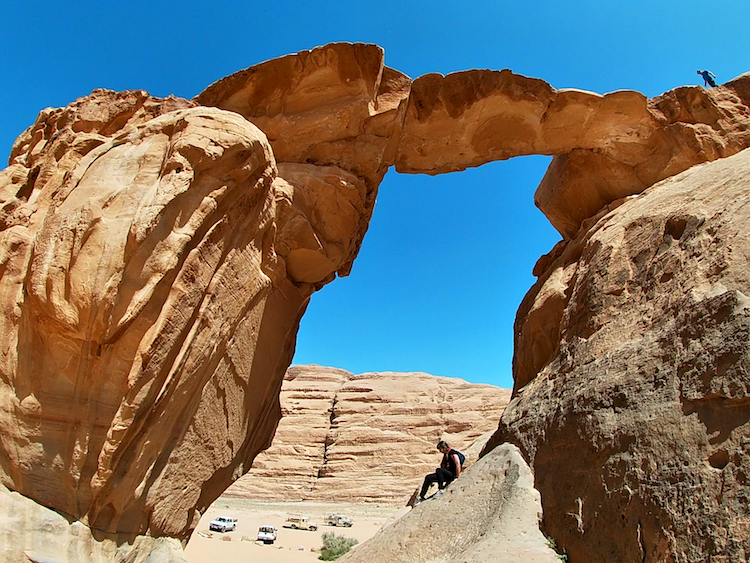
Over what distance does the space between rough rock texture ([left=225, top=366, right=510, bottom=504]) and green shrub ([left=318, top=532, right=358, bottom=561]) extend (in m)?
11.4

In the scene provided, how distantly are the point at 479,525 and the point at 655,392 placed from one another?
2.10 m

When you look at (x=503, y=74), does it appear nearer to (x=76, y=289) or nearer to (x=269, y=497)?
(x=76, y=289)

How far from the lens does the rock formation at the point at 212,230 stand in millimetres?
6156

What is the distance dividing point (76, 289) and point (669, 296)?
6.40 metres

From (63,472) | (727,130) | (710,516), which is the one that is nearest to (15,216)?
(63,472)

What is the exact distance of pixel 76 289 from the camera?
6.11 metres

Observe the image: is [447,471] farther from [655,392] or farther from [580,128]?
[580,128]

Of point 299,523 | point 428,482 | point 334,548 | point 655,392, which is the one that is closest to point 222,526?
point 299,523

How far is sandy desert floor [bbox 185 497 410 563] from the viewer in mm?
14703

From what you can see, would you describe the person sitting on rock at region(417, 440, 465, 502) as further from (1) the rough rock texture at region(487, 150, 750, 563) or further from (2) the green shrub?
(2) the green shrub

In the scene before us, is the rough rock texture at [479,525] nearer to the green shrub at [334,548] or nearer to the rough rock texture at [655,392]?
the rough rock texture at [655,392]

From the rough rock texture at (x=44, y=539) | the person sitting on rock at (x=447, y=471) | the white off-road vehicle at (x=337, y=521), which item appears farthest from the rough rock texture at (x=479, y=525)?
the white off-road vehicle at (x=337, y=521)

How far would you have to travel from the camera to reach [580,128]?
10188mm

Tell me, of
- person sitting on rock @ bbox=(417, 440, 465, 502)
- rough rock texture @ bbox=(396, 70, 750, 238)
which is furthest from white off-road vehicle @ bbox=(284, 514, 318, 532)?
rough rock texture @ bbox=(396, 70, 750, 238)
